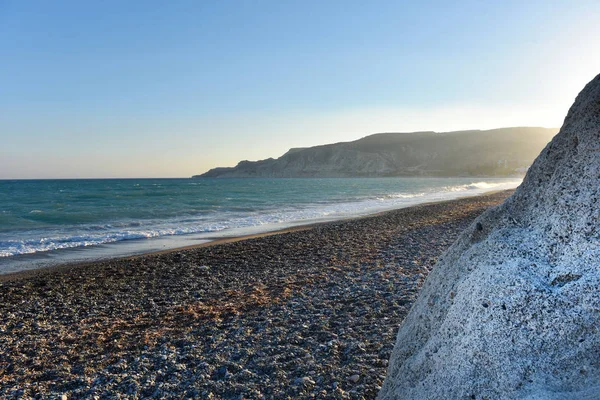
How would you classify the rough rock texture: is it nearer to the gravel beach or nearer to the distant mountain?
the gravel beach

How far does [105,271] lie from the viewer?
12414 millimetres

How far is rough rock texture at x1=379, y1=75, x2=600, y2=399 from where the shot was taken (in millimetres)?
2177

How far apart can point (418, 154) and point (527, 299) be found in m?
177

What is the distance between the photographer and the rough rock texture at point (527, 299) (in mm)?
2177

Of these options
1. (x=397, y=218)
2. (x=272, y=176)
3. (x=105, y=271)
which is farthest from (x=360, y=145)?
(x=105, y=271)

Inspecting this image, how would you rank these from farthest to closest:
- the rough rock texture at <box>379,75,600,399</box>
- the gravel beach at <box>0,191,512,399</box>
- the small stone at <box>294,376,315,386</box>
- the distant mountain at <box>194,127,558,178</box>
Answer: the distant mountain at <box>194,127,558,178</box> → the gravel beach at <box>0,191,512,399</box> → the small stone at <box>294,376,315,386</box> → the rough rock texture at <box>379,75,600,399</box>

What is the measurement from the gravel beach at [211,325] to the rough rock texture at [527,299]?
2500mm

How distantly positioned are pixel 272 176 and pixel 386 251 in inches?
7213

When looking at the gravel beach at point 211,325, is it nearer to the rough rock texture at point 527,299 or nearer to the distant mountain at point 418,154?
the rough rock texture at point 527,299

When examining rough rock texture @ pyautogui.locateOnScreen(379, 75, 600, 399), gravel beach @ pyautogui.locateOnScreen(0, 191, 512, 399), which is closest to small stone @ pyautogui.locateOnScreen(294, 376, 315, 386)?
gravel beach @ pyautogui.locateOnScreen(0, 191, 512, 399)

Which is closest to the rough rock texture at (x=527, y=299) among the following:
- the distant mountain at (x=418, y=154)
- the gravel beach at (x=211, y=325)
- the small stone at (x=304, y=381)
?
the small stone at (x=304, y=381)

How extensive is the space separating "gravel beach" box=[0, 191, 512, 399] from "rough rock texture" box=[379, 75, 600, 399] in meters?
2.50

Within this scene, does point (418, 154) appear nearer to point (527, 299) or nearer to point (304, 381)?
point (304, 381)

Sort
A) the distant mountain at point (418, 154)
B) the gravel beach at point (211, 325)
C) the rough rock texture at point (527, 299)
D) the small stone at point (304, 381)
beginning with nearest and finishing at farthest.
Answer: the rough rock texture at point (527, 299), the small stone at point (304, 381), the gravel beach at point (211, 325), the distant mountain at point (418, 154)
